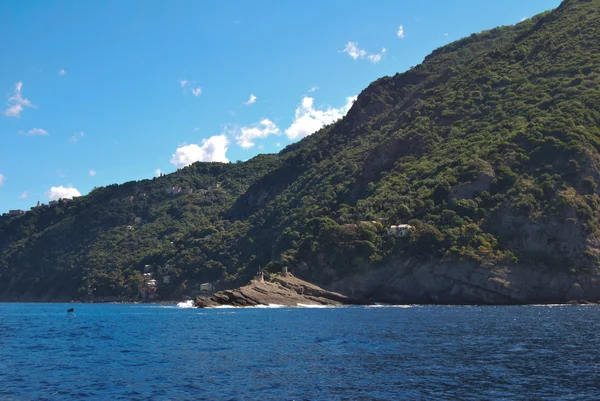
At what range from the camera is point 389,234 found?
110625mm

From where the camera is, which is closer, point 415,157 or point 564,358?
point 564,358

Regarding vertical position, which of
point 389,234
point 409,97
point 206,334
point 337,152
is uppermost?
point 409,97

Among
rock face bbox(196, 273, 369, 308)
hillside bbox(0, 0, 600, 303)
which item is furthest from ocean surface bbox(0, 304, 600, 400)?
rock face bbox(196, 273, 369, 308)

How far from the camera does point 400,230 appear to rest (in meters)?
110

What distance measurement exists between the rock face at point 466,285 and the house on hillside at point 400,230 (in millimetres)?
5905

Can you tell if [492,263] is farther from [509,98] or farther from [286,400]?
[286,400]

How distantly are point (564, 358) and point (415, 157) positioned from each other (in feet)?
362

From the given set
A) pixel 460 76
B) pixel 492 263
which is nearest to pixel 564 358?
pixel 492 263

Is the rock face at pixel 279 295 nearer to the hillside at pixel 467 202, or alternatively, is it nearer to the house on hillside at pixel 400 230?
the hillside at pixel 467 202

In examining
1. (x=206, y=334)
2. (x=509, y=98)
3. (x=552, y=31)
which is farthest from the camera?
(x=552, y=31)

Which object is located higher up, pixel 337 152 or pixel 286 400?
pixel 337 152

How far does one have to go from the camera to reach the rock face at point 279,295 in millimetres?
104875

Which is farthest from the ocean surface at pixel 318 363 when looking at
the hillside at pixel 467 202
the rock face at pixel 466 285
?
the hillside at pixel 467 202

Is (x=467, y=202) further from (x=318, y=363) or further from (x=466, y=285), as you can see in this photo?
(x=318, y=363)
